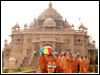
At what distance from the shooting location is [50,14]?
30.9 meters

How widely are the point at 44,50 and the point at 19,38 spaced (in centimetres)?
1427

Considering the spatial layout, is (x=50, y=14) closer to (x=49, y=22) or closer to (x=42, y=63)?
(x=49, y=22)

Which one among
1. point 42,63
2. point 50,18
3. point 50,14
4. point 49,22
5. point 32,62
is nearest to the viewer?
point 42,63

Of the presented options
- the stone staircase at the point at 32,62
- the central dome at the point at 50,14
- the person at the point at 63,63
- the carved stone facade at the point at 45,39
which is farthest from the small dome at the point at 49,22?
the person at the point at 63,63

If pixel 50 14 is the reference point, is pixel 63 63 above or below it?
below

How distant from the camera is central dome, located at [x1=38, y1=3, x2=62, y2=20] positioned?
3089cm

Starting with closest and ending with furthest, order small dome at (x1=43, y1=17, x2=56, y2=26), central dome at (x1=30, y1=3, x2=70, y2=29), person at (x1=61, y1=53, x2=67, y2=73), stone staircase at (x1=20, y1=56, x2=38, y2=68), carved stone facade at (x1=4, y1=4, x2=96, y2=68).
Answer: person at (x1=61, y1=53, x2=67, y2=73)
stone staircase at (x1=20, y1=56, x2=38, y2=68)
carved stone facade at (x1=4, y1=4, x2=96, y2=68)
small dome at (x1=43, y1=17, x2=56, y2=26)
central dome at (x1=30, y1=3, x2=70, y2=29)

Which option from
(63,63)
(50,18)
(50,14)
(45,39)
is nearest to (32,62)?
(45,39)

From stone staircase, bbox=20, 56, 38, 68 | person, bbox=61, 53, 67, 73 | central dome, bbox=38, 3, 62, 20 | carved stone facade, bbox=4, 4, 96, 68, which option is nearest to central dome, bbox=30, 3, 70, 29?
central dome, bbox=38, 3, 62, 20

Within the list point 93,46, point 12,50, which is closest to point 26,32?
point 12,50

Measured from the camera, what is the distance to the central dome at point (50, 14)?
101 ft

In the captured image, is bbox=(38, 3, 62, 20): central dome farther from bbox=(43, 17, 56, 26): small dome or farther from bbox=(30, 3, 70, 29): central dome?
bbox=(43, 17, 56, 26): small dome

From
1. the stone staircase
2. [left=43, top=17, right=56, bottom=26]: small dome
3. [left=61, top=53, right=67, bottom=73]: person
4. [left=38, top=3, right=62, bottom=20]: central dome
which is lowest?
the stone staircase

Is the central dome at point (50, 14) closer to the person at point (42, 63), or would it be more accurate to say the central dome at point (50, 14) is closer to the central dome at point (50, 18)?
the central dome at point (50, 18)
